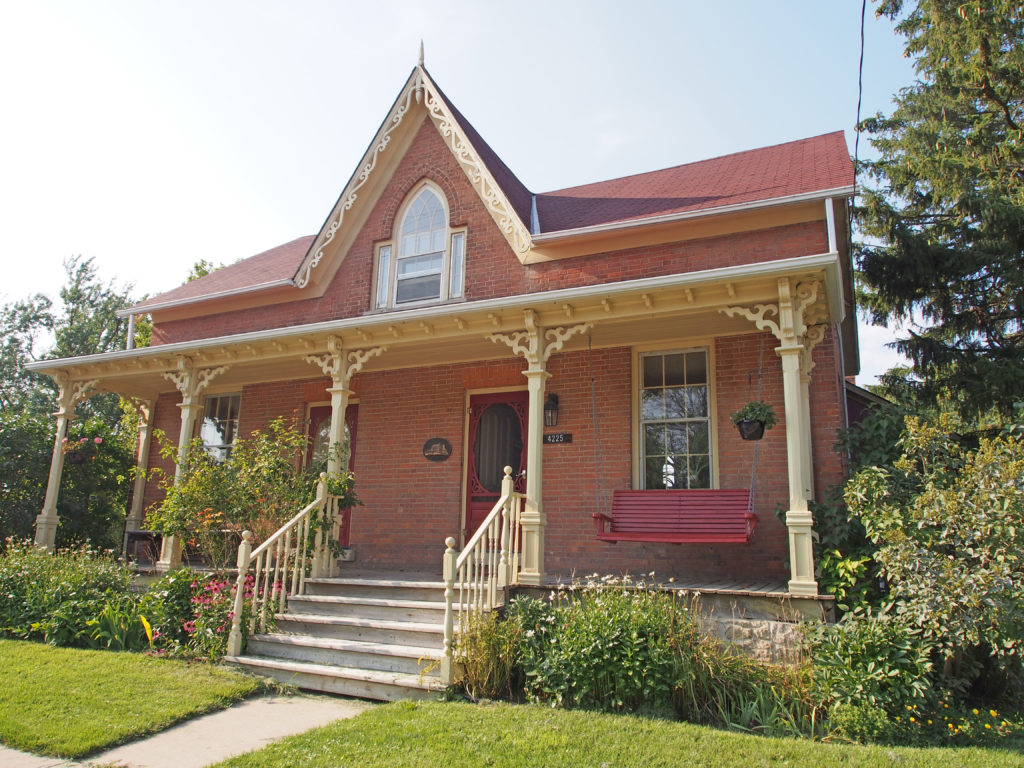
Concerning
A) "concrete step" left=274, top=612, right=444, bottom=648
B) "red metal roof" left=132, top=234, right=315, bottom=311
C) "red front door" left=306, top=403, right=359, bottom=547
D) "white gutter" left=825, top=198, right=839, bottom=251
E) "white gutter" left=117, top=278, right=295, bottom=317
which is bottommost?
"concrete step" left=274, top=612, right=444, bottom=648

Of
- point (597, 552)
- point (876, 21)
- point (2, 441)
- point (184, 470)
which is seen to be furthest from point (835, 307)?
point (2, 441)

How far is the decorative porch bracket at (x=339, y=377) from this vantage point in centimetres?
884

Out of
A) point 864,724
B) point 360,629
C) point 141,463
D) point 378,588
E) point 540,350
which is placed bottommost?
point 864,724

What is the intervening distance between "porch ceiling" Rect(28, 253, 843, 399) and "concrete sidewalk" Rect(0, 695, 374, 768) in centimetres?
422

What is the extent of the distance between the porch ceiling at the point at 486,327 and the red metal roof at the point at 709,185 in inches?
74.3

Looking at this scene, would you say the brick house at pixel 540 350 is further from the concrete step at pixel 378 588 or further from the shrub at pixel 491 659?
the shrub at pixel 491 659

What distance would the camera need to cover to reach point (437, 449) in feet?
33.7

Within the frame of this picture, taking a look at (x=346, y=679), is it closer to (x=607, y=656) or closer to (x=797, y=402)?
(x=607, y=656)

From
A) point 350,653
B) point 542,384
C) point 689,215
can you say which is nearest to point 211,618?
point 350,653

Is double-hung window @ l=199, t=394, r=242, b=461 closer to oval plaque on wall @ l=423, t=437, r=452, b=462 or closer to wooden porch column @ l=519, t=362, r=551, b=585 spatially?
oval plaque on wall @ l=423, t=437, r=452, b=462

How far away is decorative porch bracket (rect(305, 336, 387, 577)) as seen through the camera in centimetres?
884

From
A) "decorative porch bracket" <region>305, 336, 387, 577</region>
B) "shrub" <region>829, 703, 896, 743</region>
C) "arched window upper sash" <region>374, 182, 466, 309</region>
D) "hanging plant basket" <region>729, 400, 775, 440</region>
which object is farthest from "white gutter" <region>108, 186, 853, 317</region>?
"shrub" <region>829, 703, 896, 743</region>

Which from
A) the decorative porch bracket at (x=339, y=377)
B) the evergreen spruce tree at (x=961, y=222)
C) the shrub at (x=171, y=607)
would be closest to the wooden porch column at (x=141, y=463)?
the shrub at (x=171, y=607)

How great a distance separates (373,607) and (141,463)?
284 inches
